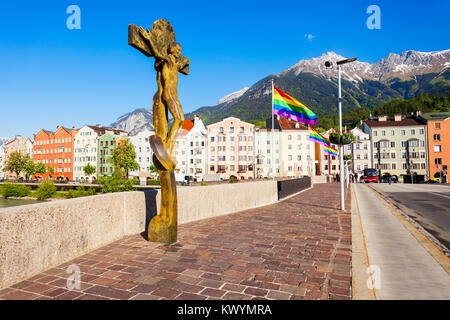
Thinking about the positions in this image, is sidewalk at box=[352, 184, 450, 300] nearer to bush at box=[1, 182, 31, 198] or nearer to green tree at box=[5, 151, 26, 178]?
bush at box=[1, 182, 31, 198]

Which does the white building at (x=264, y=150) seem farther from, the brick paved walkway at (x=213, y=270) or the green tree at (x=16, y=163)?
the green tree at (x=16, y=163)

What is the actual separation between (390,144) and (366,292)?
85.1 meters

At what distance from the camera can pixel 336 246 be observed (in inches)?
221

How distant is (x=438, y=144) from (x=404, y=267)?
86.0 meters

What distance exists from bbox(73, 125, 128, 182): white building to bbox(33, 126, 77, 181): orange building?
7.90 ft

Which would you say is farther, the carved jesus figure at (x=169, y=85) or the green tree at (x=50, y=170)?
the green tree at (x=50, y=170)

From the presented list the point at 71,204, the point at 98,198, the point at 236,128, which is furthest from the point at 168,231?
the point at 236,128

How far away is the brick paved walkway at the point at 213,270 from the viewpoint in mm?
3357

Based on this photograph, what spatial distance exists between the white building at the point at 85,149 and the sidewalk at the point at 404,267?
8955 cm

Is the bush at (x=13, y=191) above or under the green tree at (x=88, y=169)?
under

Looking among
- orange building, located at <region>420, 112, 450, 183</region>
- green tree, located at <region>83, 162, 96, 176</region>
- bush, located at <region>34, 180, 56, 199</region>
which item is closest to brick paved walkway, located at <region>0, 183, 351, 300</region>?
bush, located at <region>34, 180, 56, 199</region>

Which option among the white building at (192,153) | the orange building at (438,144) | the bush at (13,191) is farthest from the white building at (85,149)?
the orange building at (438,144)

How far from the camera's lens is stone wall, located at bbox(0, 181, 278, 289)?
3570mm
